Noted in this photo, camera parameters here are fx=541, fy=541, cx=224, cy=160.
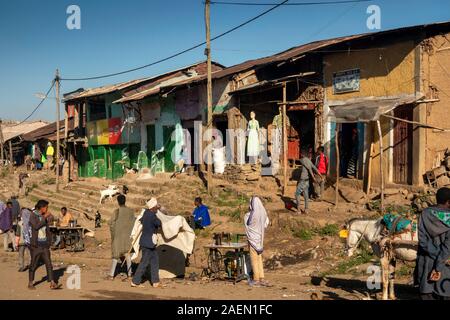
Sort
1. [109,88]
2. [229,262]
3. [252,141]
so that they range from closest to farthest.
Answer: [229,262], [252,141], [109,88]

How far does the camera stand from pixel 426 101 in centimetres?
1467

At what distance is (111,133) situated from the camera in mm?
30781

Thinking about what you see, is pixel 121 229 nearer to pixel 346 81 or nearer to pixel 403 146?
pixel 403 146

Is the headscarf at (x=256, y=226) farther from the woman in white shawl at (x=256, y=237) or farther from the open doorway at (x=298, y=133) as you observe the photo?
the open doorway at (x=298, y=133)

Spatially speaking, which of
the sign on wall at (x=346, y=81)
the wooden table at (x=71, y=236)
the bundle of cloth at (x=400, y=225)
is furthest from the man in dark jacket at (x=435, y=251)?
the wooden table at (x=71, y=236)

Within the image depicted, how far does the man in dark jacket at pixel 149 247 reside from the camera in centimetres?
1038

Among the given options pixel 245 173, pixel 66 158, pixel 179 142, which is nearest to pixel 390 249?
pixel 245 173

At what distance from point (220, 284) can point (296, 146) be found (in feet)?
33.5

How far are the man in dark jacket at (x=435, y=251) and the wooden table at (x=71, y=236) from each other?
11384 millimetres

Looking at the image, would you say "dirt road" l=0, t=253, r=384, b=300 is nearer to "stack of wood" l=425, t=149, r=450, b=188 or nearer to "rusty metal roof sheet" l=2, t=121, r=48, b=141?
"stack of wood" l=425, t=149, r=450, b=188

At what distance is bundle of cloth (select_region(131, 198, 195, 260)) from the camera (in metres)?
11.1

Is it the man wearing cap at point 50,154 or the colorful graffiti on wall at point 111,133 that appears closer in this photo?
the colorful graffiti on wall at point 111,133

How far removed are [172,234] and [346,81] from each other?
8637 millimetres
